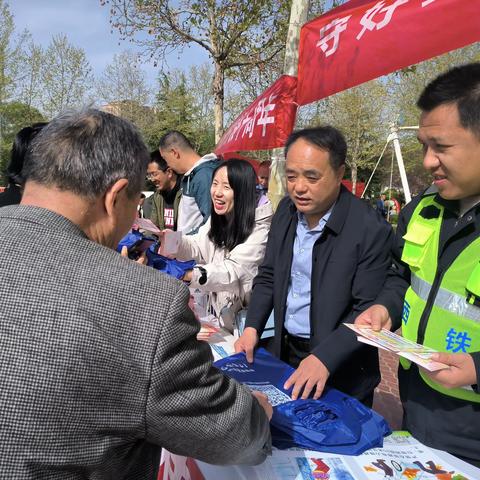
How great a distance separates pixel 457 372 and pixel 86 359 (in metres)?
0.99

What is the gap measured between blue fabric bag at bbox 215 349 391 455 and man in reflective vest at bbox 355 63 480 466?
181 mm

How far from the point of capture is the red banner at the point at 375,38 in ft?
5.78

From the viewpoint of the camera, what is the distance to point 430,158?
4.69 ft

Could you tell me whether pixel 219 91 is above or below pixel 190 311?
above

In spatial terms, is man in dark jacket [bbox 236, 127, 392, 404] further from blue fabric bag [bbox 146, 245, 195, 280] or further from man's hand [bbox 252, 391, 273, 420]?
blue fabric bag [bbox 146, 245, 195, 280]

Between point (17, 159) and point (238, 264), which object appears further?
point (238, 264)

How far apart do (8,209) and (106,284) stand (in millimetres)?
317

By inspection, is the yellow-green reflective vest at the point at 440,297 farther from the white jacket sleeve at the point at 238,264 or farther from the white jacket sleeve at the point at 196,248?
the white jacket sleeve at the point at 196,248

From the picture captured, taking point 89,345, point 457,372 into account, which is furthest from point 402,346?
point 89,345

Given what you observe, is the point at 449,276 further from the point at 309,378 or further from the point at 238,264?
the point at 238,264

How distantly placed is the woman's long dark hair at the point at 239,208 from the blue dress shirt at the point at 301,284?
74 cm

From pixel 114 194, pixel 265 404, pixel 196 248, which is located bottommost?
pixel 265 404

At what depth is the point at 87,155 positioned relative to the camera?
3.40 feet

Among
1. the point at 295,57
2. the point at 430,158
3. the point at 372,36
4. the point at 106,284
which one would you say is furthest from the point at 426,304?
the point at 295,57
